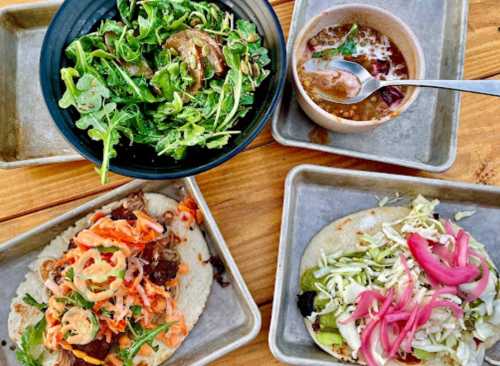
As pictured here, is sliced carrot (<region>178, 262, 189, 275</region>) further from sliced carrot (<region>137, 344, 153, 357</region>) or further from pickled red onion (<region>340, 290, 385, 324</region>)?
pickled red onion (<region>340, 290, 385, 324</region>)

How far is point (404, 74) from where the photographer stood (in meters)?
2.35

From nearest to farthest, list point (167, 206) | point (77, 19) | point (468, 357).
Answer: point (77, 19) < point (468, 357) < point (167, 206)

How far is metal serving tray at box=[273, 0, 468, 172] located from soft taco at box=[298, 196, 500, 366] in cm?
25

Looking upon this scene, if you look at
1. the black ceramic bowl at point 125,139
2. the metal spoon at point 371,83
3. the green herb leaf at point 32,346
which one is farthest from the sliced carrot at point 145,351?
the metal spoon at point 371,83

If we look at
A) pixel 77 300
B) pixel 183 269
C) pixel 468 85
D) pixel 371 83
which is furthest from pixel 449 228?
pixel 77 300

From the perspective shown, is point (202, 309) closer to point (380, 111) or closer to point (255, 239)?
point (255, 239)

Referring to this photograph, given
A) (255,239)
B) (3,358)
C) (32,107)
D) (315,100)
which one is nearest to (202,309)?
(255,239)

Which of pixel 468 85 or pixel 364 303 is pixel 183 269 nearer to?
pixel 364 303

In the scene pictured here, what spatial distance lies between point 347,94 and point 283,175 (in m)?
0.46

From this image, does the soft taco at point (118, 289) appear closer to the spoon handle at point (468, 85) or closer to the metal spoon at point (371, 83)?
the metal spoon at point (371, 83)

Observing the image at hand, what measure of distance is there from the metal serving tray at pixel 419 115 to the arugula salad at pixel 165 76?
432 millimetres

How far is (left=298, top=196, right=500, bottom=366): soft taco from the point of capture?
2180 millimetres

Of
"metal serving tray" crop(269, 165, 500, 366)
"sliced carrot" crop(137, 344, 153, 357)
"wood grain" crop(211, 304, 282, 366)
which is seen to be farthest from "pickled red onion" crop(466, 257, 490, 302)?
"sliced carrot" crop(137, 344, 153, 357)

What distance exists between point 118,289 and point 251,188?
0.73 metres
